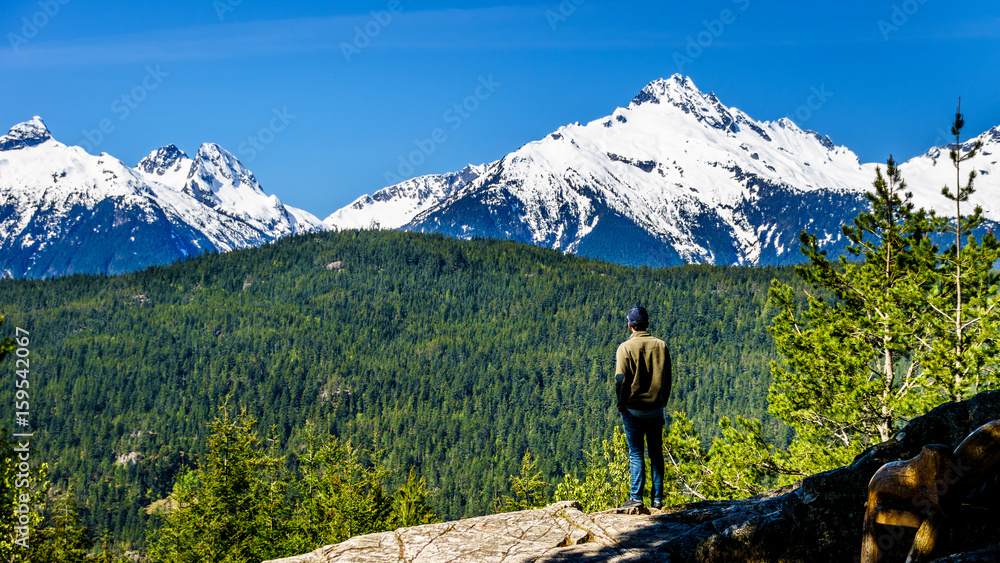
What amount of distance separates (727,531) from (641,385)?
4.16m

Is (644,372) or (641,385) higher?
(644,372)

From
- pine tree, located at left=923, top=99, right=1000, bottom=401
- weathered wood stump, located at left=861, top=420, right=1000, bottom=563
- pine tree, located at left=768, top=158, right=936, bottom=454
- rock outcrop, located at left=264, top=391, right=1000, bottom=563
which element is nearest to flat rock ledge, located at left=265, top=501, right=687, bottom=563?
rock outcrop, located at left=264, top=391, right=1000, bottom=563

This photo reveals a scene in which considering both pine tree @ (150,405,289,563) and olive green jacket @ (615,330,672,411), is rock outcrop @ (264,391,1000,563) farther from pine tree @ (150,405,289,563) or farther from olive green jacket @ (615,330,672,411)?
pine tree @ (150,405,289,563)

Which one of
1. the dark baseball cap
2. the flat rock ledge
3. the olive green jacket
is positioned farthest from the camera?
the dark baseball cap

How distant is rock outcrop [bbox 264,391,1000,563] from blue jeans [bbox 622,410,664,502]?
1.41 ft

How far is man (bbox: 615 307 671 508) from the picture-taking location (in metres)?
11.1

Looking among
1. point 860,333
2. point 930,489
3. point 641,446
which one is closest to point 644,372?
A: point 641,446

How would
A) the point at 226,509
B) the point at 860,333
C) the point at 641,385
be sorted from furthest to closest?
1. the point at 226,509
2. the point at 860,333
3. the point at 641,385

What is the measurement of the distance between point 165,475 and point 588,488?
19435 centimetres

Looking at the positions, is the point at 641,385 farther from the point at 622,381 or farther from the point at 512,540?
the point at 512,540

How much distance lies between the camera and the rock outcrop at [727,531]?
6.69 m

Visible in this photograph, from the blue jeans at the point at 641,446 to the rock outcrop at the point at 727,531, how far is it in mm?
430

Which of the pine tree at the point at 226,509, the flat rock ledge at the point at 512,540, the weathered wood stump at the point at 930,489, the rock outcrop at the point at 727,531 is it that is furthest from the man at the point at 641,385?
the pine tree at the point at 226,509

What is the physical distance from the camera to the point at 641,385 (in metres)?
11.1
